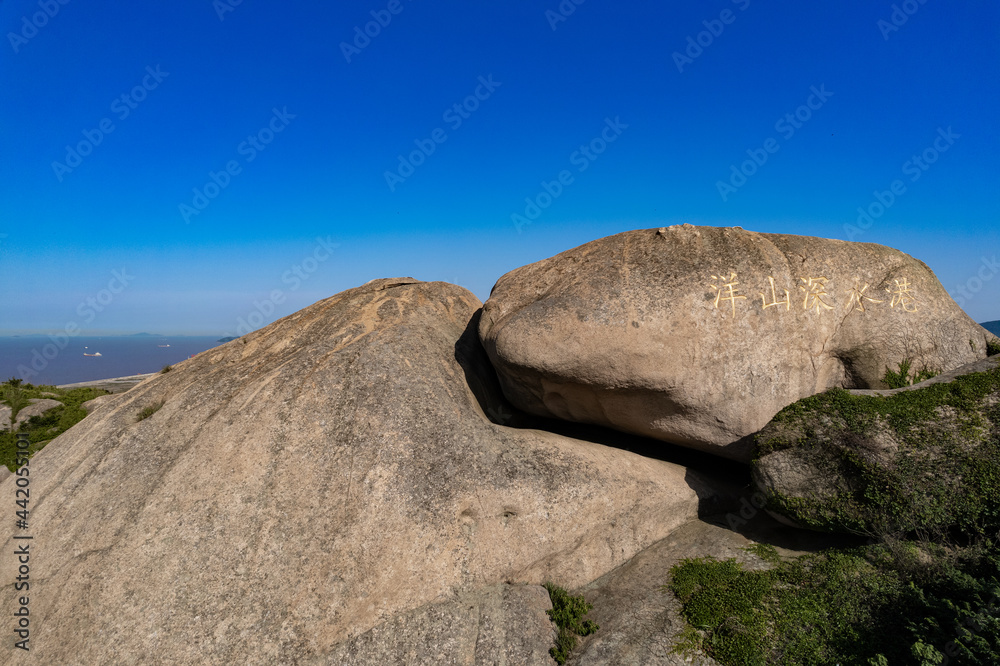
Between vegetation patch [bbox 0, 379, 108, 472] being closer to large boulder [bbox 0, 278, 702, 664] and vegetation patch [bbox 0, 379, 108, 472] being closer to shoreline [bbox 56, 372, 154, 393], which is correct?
shoreline [bbox 56, 372, 154, 393]

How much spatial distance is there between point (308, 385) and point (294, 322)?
3100mm

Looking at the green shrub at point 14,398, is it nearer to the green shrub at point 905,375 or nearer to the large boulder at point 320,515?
the large boulder at point 320,515

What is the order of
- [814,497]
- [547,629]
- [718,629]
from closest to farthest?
[718,629]
[547,629]
[814,497]

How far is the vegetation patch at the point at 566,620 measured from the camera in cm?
750

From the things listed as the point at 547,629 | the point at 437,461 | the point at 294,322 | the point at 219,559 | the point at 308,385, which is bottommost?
the point at 547,629

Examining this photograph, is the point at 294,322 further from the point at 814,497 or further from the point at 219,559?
the point at 814,497

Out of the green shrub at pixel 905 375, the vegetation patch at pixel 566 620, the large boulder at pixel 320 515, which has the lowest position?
the vegetation patch at pixel 566 620

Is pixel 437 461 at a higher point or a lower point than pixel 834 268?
lower

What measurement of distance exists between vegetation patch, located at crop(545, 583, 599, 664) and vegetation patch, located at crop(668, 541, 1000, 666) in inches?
57.8

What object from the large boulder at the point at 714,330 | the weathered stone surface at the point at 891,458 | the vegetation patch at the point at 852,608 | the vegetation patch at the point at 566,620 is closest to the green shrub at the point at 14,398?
the large boulder at the point at 714,330

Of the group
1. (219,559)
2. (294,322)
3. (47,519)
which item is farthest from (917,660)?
(47,519)

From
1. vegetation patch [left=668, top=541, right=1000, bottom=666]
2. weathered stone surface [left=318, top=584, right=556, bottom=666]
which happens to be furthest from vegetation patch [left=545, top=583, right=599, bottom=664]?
vegetation patch [left=668, top=541, right=1000, bottom=666]

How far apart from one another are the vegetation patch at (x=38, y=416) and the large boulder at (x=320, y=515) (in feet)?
30.8

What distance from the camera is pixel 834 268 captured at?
10688 mm
